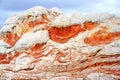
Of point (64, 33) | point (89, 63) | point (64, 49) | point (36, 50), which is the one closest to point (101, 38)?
point (89, 63)

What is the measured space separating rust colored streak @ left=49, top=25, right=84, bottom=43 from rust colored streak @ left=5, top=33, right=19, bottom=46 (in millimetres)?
4414

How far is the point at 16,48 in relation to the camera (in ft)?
130

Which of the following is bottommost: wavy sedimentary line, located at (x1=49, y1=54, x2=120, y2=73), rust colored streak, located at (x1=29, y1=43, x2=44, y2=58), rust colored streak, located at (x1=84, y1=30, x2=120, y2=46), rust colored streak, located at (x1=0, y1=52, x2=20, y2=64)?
wavy sedimentary line, located at (x1=49, y1=54, x2=120, y2=73)

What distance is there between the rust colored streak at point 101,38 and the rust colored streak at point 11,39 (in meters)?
7.85

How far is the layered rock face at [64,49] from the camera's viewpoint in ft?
114

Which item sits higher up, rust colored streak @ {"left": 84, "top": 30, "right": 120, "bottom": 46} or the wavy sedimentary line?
rust colored streak @ {"left": 84, "top": 30, "right": 120, "bottom": 46}

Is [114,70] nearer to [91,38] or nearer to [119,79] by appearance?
[119,79]

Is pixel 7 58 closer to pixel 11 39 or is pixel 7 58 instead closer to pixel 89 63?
pixel 11 39

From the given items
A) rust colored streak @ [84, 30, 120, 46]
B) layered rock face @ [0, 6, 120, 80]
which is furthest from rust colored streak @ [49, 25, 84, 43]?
rust colored streak @ [84, 30, 120, 46]

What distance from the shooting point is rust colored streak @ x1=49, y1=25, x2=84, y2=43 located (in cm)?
3756

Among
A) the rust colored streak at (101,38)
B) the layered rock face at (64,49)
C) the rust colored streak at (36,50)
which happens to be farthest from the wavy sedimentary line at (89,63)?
the rust colored streak at (36,50)

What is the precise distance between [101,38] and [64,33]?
350cm

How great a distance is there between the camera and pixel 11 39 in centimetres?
4200

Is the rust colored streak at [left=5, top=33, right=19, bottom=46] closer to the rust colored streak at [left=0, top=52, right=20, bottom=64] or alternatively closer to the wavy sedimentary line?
the rust colored streak at [left=0, top=52, right=20, bottom=64]
